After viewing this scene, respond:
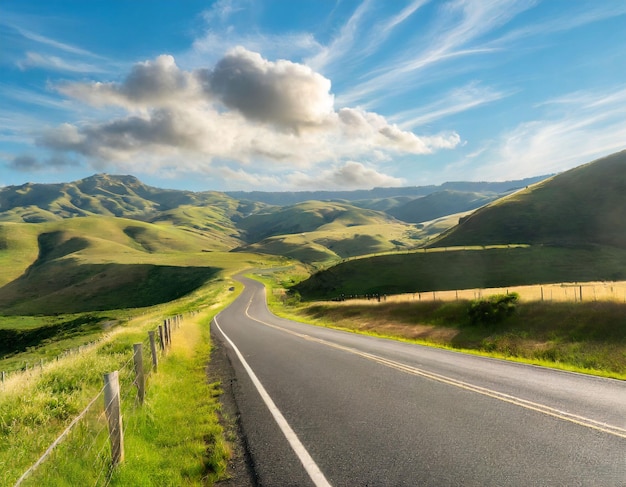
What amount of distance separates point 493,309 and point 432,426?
60.3 feet

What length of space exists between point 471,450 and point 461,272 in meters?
78.7

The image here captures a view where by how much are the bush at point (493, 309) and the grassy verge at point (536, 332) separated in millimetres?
300

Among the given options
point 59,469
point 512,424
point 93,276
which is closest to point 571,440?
point 512,424

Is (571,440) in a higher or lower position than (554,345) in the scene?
higher

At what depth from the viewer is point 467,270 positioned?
79500mm

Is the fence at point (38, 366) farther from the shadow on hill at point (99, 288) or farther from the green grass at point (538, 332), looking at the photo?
the shadow on hill at point (99, 288)

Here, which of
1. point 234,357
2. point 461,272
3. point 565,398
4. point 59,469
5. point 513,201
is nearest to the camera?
point 59,469

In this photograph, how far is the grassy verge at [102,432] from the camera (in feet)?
17.1

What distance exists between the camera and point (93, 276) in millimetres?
131375

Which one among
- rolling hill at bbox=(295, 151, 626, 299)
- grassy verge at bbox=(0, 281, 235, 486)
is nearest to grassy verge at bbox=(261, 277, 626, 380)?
grassy verge at bbox=(0, 281, 235, 486)

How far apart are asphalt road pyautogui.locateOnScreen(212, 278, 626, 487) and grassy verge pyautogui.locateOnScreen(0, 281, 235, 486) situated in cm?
94

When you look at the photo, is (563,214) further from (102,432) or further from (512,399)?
(102,432)

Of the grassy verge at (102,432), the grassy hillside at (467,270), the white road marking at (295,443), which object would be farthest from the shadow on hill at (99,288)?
the white road marking at (295,443)

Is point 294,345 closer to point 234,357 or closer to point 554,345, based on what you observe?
point 234,357
